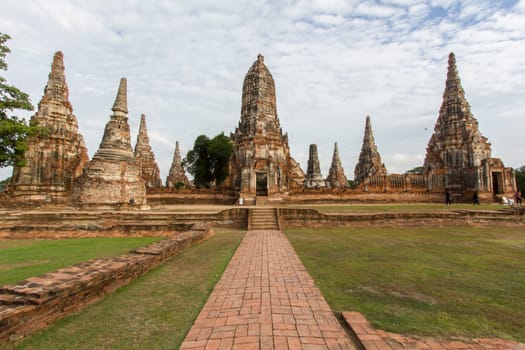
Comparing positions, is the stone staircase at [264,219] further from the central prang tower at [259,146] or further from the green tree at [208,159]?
the green tree at [208,159]

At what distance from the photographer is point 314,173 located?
127 ft

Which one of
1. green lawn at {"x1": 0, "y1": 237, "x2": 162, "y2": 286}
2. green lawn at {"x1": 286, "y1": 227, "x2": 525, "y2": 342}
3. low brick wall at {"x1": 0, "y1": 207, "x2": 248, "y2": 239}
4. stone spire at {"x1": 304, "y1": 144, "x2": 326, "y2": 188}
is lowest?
green lawn at {"x1": 286, "y1": 227, "x2": 525, "y2": 342}

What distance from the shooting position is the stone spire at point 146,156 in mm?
42094

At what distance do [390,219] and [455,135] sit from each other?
23.6m

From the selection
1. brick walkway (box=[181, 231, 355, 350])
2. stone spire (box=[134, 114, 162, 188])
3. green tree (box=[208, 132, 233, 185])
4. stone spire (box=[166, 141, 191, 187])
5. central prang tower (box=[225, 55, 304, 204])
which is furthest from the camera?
stone spire (box=[166, 141, 191, 187])

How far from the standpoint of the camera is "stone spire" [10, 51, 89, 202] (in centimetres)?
2191

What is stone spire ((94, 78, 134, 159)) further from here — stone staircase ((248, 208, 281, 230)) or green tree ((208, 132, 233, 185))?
green tree ((208, 132, 233, 185))

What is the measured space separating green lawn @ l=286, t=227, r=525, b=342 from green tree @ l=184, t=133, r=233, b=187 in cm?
3218

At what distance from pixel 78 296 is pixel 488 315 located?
16.3 feet

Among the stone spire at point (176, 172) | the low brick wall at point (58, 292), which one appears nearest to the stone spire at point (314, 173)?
the stone spire at point (176, 172)

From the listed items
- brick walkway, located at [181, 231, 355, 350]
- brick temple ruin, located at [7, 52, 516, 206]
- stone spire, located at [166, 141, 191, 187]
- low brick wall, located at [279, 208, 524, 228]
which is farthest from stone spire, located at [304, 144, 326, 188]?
brick walkway, located at [181, 231, 355, 350]

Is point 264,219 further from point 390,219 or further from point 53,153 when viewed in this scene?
point 53,153

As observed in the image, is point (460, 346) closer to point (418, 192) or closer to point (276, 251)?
point (276, 251)

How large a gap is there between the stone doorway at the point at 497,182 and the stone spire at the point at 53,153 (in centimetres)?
3881
